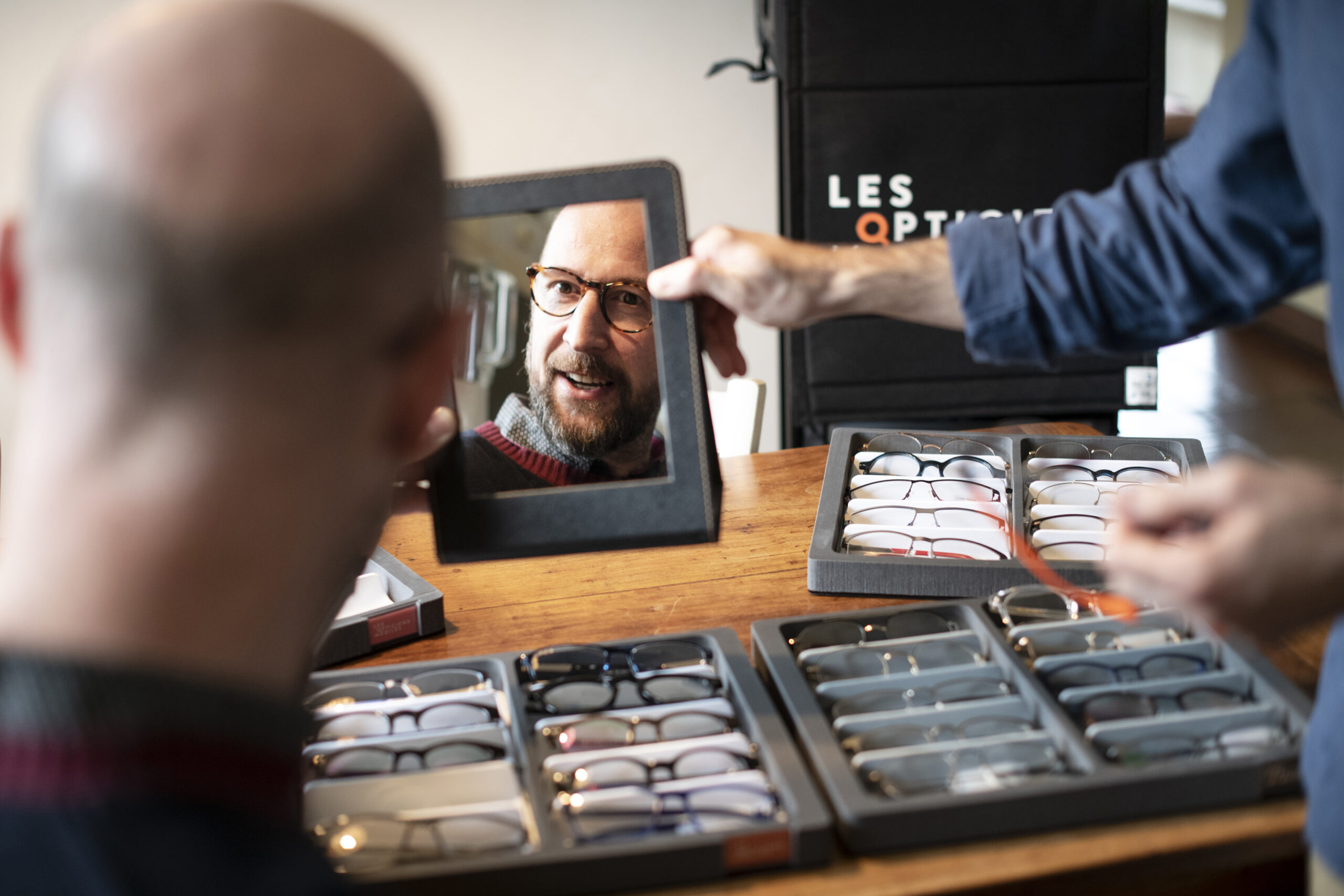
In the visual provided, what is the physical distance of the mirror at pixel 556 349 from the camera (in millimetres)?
1255

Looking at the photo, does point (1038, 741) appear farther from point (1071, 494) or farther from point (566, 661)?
point (1071, 494)

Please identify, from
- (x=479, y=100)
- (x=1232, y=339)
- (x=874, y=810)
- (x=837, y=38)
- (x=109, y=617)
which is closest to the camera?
(x=109, y=617)

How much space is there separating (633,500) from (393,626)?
345 mm

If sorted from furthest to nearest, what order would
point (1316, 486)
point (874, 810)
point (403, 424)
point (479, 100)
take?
point (479, 100) < point (874, 810) < point (1316, 486) < point (403, 424)

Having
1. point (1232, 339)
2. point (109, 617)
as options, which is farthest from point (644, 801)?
point (1232, 339)

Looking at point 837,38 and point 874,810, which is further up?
point 837,38

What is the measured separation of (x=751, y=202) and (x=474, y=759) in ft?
9.88

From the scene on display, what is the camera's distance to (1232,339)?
539 centimetres

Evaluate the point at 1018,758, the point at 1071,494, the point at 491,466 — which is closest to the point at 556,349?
the point at 491,466

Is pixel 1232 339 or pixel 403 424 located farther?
pixel 1232 339

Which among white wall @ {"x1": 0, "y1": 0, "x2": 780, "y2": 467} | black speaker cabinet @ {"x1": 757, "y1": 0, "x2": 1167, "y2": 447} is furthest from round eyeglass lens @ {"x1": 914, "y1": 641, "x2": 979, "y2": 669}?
white wall @ {"x1": 0, "y1": 0, "x2": 780, "y2": 467}

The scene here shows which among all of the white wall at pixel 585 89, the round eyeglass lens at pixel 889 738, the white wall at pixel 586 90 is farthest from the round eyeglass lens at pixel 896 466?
the white wall at pixel 585 89

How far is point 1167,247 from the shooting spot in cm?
125

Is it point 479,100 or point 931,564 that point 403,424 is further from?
point 479,100
